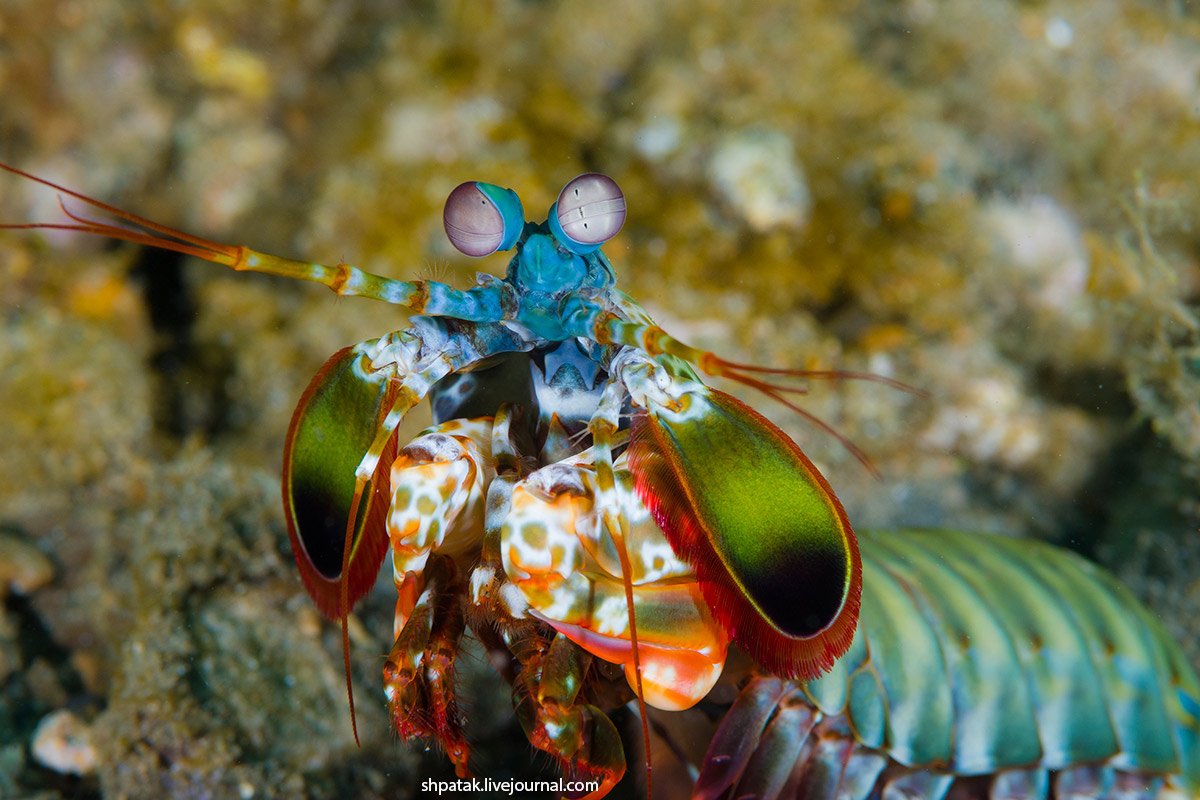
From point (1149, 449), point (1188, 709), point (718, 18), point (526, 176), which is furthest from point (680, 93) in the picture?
point (1188, 709)

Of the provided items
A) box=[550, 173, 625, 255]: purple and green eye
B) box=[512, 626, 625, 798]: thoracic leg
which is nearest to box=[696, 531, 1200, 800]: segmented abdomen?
box=[512, 626, 625, 798]: thoracic leg

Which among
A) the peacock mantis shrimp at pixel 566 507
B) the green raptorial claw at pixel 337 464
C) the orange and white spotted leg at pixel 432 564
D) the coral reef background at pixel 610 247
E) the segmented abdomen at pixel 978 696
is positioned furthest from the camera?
the coral reef background at pixel 610 247

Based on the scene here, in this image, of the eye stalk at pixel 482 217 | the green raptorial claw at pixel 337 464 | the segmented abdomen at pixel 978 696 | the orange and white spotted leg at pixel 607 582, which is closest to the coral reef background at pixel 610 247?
the segmented abdomen at pixel 978 696

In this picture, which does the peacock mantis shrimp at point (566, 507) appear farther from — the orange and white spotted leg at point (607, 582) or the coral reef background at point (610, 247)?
the coral reef background at point (610, 247)

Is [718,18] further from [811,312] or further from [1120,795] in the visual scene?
[1120,795]

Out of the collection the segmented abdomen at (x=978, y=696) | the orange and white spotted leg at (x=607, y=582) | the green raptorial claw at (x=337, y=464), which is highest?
the green raptorial claw at (x=337, y=464)
